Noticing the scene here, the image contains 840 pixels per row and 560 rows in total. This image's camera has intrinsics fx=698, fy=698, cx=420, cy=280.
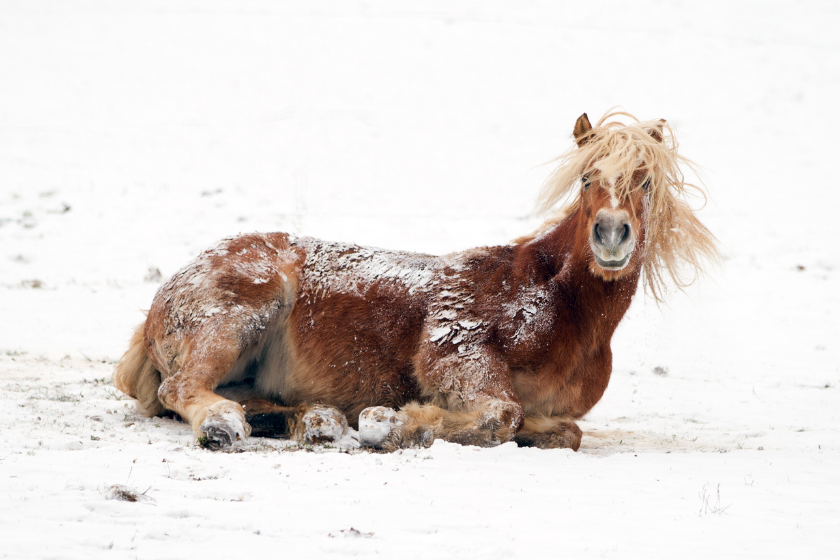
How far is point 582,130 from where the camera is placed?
491 cm

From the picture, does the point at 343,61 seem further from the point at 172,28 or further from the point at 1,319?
the point at 1,319

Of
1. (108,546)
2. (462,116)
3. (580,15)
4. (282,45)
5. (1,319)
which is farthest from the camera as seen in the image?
(580,15)

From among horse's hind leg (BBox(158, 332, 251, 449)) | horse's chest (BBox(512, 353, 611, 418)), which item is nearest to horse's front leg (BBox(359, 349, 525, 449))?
horse's chest (BBox(512, 353, 611, 418))

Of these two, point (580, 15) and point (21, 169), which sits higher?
point (580, 15)

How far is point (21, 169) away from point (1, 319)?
9.17 meters

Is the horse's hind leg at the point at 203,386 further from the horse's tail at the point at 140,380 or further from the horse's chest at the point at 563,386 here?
the horse's chest at the point at 563,386

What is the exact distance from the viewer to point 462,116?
833 inches

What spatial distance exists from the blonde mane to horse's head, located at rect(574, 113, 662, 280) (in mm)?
12

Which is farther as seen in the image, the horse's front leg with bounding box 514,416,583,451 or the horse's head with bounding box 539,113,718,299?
the horse's front leg with bounding box 514,416,583,451

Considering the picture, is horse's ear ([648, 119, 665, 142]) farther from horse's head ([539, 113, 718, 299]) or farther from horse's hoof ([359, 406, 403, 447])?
horse's hoof ([359, 406, 403, 447])

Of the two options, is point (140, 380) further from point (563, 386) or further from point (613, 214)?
point (613, 214)

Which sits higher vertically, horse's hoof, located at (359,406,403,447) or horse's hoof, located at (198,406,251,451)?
horse's hoof, located at (359,406,403,447)

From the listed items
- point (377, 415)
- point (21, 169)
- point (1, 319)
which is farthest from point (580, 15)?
point (377, 415)

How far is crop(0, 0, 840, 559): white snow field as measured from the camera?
2.80 metres
